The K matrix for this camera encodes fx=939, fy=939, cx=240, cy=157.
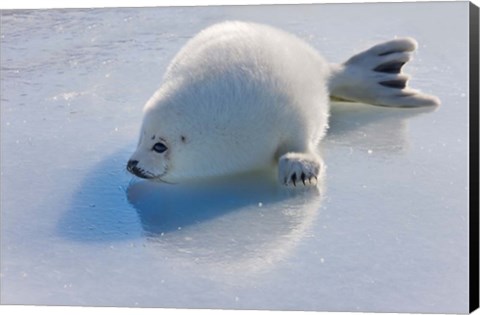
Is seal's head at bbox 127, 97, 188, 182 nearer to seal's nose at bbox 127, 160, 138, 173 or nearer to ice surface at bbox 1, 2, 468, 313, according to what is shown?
seal's nose at bbox 127, 160, 138, 173

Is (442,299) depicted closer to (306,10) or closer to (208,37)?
(208,37)

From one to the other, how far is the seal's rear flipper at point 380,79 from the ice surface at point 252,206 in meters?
0.07

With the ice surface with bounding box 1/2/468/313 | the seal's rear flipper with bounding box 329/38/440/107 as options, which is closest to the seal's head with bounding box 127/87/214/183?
the ice surface with bounding box 1/2/468/313

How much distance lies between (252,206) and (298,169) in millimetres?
241

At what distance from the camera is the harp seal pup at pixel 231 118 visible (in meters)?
3.63

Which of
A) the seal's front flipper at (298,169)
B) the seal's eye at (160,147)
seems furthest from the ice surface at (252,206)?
the seal's eye at (160,147)

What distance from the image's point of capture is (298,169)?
3.61m

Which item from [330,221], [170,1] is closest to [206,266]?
[330,221]

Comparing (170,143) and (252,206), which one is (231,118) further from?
(252,206)

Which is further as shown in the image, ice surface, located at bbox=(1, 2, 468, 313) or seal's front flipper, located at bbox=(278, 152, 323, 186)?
seal's front flipper, located at bbox=(278, 152, 323, 186)

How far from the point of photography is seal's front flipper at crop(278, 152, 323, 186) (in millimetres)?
3615

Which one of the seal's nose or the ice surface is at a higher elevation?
the seal's nose

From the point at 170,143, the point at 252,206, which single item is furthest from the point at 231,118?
the point at 252,206

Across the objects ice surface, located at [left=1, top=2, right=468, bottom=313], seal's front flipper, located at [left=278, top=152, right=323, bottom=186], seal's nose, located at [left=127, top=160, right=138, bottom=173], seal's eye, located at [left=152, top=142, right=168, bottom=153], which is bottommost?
ice surface, located at [left=1, top=2, right=468, bottom=313]
